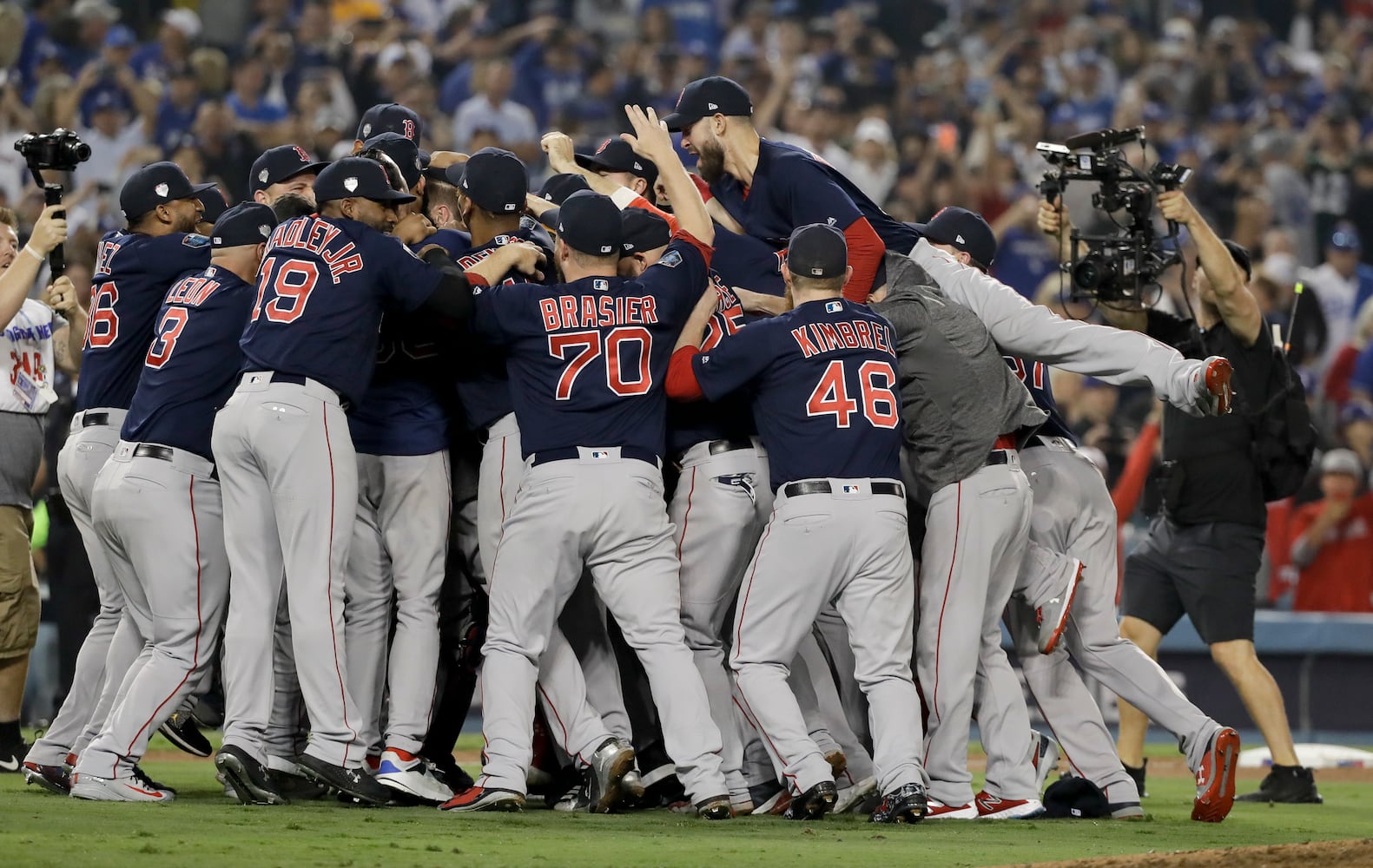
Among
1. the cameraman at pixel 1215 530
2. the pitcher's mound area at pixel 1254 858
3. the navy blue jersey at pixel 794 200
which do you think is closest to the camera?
the pitcher's mound area at pixel 1254 858

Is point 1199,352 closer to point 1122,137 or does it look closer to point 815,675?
point 1122,137

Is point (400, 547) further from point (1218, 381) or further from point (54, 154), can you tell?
point (1218, 381)

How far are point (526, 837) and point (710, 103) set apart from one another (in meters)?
3.06

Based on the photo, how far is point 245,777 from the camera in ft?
18.7

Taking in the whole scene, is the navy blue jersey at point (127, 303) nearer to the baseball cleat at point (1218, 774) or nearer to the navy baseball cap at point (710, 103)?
the navy baseball cap at point (710, 103)

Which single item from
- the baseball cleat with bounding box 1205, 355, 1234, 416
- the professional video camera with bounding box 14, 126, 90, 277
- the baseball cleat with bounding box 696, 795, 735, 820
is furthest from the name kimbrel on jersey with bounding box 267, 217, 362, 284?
the baseball cleat with bounding box 1205, 355, 1234, 416

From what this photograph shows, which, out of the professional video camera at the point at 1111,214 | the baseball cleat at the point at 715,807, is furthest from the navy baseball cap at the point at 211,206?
the professional video camera at the point at 1111,214

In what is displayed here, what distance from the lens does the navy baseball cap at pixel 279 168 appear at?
6.77 metres

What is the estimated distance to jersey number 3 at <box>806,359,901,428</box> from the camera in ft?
19.1

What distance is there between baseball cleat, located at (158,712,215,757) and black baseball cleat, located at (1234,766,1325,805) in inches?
172

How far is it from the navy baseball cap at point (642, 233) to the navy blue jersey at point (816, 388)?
55 cm

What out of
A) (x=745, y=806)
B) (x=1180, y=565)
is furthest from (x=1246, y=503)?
(x=745, y=806)

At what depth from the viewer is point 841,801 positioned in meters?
6.14

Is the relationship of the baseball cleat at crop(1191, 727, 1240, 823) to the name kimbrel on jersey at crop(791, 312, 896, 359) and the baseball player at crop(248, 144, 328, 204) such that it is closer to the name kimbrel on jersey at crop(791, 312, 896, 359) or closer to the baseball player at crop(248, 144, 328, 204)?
the name kimbrel on jersey at crop(791, 312, 896, 359)
